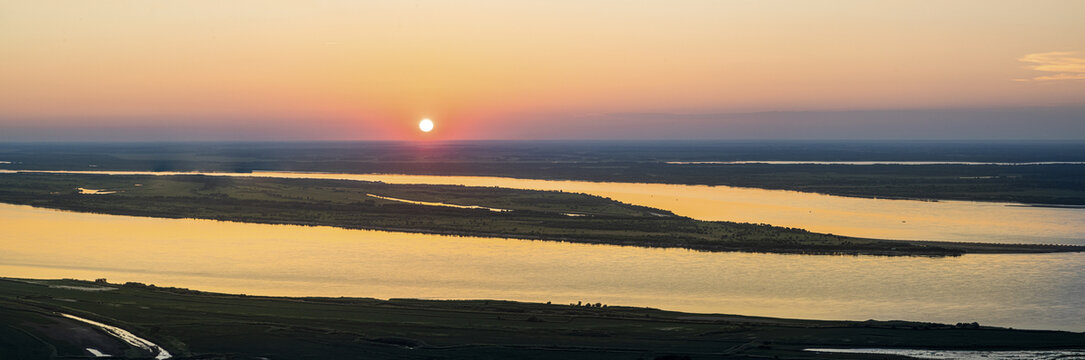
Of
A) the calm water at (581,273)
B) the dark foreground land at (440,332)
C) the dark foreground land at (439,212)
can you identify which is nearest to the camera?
the dark foreground land at (440,332)

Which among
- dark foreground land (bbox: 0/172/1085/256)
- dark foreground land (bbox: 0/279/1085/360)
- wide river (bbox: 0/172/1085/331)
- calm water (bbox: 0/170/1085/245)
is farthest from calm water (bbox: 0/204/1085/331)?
calm water (bbox: 0/170/1085/245)

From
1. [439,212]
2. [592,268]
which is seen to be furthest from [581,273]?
[439,212]

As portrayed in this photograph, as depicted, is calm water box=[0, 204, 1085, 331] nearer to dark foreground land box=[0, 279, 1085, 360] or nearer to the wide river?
the wide river

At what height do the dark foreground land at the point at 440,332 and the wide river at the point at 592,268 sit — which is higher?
the wide river at the point at 592,268

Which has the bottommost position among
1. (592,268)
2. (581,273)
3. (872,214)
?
(581,273)

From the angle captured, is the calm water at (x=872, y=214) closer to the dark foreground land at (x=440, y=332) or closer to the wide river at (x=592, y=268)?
the wide river at (x=592, y=268)

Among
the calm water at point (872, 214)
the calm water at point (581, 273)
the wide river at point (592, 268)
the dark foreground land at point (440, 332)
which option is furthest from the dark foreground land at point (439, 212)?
the dark foreground land at point (440, 332)

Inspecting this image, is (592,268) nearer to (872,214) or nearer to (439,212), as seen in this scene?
(439,212)
